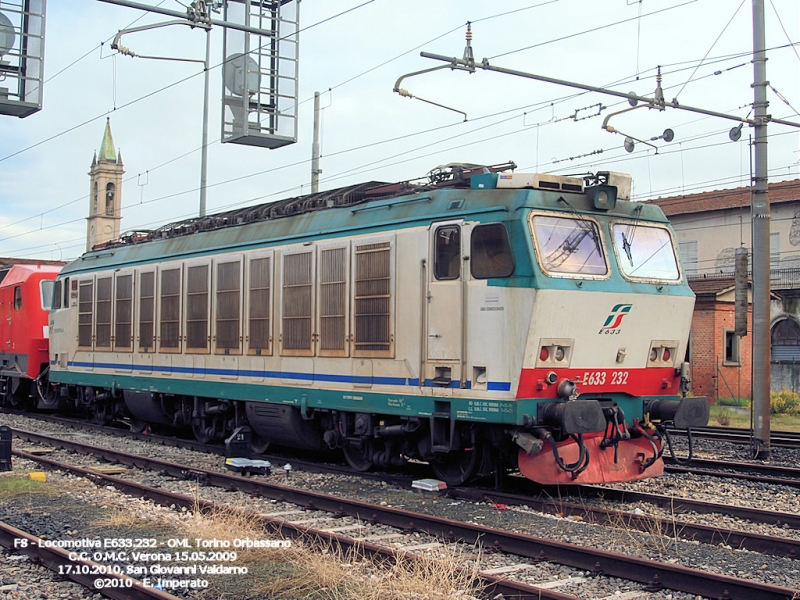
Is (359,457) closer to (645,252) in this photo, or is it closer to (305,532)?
(305,532)

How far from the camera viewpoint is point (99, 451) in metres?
14.2

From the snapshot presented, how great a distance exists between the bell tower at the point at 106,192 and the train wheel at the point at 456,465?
289 ft

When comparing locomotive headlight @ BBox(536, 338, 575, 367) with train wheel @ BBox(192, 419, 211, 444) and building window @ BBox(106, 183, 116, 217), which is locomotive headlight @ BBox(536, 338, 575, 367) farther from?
Answer: building window @ BBox(106, 183, 116, 217)

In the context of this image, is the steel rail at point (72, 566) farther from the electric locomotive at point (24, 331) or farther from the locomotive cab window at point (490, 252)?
the electric locomotive at point (24, 331)

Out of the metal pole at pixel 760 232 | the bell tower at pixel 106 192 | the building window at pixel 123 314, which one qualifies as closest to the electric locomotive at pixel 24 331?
the building window at pixel 123 314

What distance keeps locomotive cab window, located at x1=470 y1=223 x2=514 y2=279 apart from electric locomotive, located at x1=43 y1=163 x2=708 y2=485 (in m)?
0.02

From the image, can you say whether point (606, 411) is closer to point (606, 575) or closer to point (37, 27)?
point (606, 575)

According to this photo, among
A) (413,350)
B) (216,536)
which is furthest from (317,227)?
(216,536)

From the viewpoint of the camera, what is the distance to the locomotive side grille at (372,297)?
36.9 feet

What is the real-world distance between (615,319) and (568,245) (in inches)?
40.9

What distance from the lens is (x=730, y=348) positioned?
32531 mm

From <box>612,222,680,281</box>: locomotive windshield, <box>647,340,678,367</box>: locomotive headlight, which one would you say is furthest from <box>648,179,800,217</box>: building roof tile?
<box>647,340,678,367</box>: locomotive headlight

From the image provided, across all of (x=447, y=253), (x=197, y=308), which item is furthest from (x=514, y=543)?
(x=197, y=308)

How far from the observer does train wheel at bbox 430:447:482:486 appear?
10.7 m
